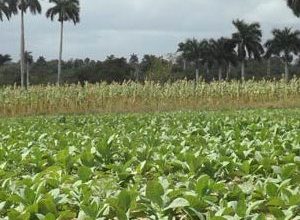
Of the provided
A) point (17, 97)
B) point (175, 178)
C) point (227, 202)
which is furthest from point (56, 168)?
point (17, 97)

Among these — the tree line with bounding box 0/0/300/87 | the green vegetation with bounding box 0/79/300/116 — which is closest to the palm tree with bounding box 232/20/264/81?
the tree line with bounding box 0/0/300/87

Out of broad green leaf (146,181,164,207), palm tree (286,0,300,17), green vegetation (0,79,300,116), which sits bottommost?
green vegetation (0,79,300,116)

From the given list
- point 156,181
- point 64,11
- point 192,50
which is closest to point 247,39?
point 192,50

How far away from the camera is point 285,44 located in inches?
3135

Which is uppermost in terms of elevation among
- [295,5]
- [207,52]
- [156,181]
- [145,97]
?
[295,5]

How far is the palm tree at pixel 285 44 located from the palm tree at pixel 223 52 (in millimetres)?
5251

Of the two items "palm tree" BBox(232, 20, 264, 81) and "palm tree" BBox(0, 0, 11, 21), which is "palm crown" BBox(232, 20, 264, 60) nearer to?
"palm tree" BBox(232, 20, 264, 81)

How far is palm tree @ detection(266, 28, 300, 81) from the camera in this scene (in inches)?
3123

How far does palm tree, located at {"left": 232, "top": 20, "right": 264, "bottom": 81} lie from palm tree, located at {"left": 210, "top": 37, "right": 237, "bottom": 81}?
167cm

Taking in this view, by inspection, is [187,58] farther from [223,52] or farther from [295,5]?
[295,5]

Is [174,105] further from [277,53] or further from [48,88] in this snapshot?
[277,53]

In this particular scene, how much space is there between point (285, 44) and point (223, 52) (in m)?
9.38

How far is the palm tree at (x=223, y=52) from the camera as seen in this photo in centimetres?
8338

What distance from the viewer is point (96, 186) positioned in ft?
14.6
